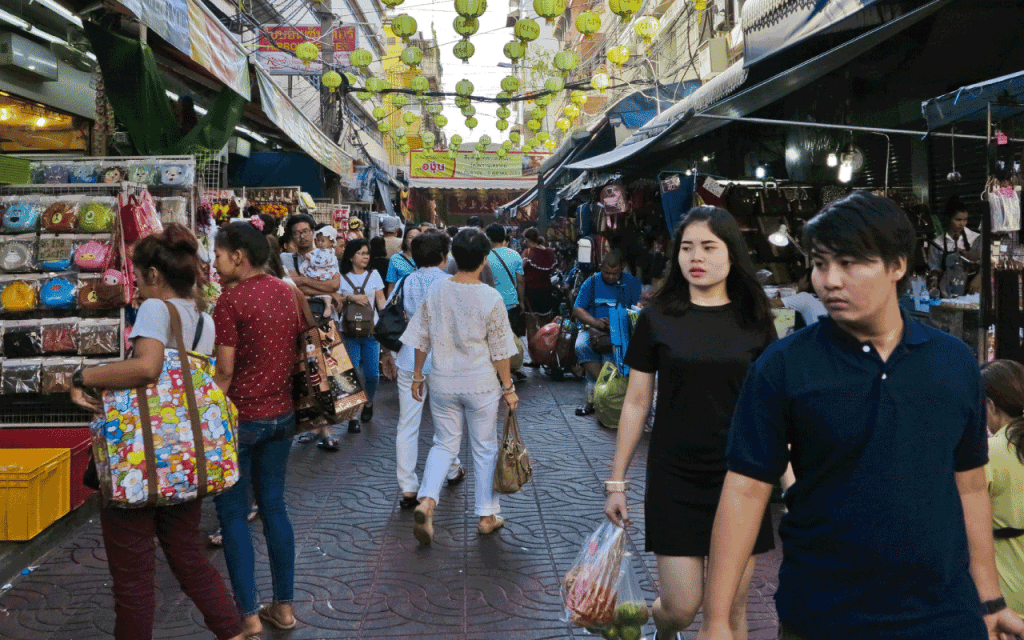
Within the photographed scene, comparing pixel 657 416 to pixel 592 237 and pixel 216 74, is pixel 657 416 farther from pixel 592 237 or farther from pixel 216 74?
pixel 592 237

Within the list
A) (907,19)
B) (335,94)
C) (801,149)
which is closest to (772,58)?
(801,149)

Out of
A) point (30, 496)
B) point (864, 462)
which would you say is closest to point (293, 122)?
point (30, 496)

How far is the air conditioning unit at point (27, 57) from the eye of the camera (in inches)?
303

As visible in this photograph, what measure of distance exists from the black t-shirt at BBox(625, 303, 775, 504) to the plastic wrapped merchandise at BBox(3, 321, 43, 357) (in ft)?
15.7

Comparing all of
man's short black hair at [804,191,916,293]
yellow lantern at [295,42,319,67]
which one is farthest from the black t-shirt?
yellow lantern at [295,42,319,67]

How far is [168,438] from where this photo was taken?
334 centimetres

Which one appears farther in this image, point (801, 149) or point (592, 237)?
point (592, 237)

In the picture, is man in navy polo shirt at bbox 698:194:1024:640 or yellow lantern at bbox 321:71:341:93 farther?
yellow lantern at bbox 321:71:341:93

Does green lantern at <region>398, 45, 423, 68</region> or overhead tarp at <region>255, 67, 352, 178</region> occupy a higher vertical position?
green lantern at <region>398, 45, 423, 68</region>

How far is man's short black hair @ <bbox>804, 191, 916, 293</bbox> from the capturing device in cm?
197

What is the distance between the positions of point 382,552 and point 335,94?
17.4 m

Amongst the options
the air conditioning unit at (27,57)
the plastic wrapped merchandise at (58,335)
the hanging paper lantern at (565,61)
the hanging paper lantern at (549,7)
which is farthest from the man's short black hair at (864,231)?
the hanging paper lantern at (565,61)

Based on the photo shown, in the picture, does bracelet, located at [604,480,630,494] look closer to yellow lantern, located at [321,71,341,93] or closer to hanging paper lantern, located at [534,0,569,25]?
hanging paper lantern, located at [534,0,569,25]

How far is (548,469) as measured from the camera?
23.8 ft
